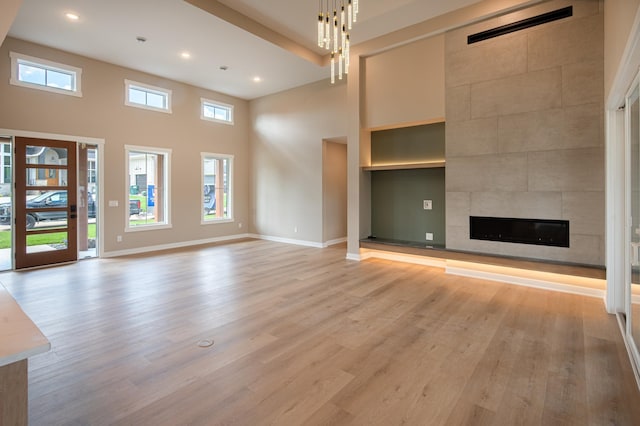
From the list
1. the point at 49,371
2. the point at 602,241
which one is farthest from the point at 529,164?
the point at 49,371

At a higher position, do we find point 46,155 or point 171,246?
point 46,155

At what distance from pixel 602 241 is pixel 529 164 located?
1.33 m

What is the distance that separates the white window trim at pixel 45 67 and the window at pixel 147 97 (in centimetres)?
86

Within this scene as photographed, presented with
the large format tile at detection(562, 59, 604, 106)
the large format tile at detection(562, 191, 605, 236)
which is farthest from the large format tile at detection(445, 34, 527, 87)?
the large format tile at detection(562, 191, 605, 236)

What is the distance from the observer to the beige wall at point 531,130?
4184 millimetres

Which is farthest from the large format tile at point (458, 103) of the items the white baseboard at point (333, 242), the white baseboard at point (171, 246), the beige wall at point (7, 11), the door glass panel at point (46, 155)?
the door glass panel at point (46, 155)

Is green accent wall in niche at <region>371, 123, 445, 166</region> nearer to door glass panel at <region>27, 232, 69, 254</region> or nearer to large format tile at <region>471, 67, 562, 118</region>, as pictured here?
large format tile at <region>471, 67, 562, 118</region>

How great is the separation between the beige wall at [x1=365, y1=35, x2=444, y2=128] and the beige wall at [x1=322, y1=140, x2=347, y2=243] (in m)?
1.81

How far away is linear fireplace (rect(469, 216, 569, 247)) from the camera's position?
14.5ft

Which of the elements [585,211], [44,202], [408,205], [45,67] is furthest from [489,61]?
A: [44,202]

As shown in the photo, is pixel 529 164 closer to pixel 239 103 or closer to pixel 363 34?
pixel 363 34

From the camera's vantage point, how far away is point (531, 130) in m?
4.57

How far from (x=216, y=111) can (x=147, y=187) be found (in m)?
2.81

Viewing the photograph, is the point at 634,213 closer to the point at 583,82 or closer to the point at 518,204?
the point at 518,204
